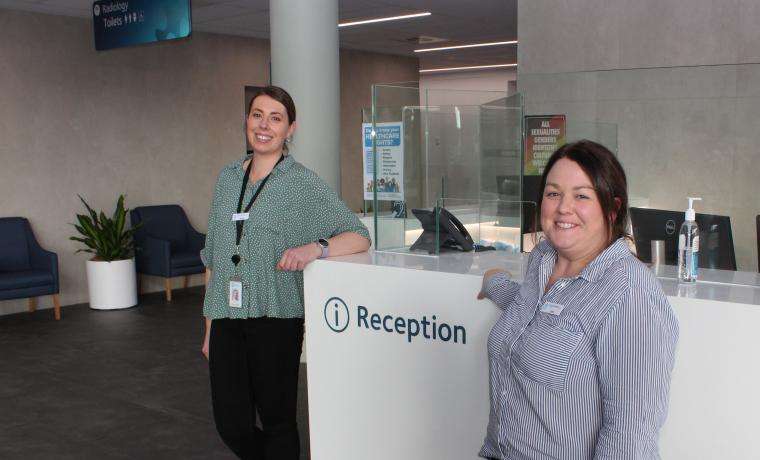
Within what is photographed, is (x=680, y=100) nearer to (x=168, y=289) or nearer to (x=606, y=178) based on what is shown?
(x=606, y=178)

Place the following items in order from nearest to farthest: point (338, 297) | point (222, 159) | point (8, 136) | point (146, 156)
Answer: point (338, 297) → point (8, 136) → point (146, 156) → point (222, 159)

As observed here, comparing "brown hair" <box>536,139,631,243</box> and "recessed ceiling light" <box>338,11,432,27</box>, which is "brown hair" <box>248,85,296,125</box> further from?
"recessed ceiling light" <box>338,11,432,27</box>

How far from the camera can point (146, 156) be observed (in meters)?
9.20

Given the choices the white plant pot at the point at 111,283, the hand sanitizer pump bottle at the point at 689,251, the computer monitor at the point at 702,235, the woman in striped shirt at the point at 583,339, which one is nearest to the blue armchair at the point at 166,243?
the white plant pot at the point at 111,283

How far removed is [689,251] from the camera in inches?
91.9

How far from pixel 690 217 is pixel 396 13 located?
21.7 feet

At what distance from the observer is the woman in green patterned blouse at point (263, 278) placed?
2746mm

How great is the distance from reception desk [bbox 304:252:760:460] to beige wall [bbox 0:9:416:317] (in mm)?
6162

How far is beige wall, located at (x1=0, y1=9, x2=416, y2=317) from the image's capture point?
8.10 metres

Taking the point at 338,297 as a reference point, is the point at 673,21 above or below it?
above

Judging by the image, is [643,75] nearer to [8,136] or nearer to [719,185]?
[719,185]

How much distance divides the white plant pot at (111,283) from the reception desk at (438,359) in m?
5.55

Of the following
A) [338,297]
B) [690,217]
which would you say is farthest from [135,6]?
[690,217]

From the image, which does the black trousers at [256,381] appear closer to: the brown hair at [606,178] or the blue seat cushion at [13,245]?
the brown hair at [606,178]
